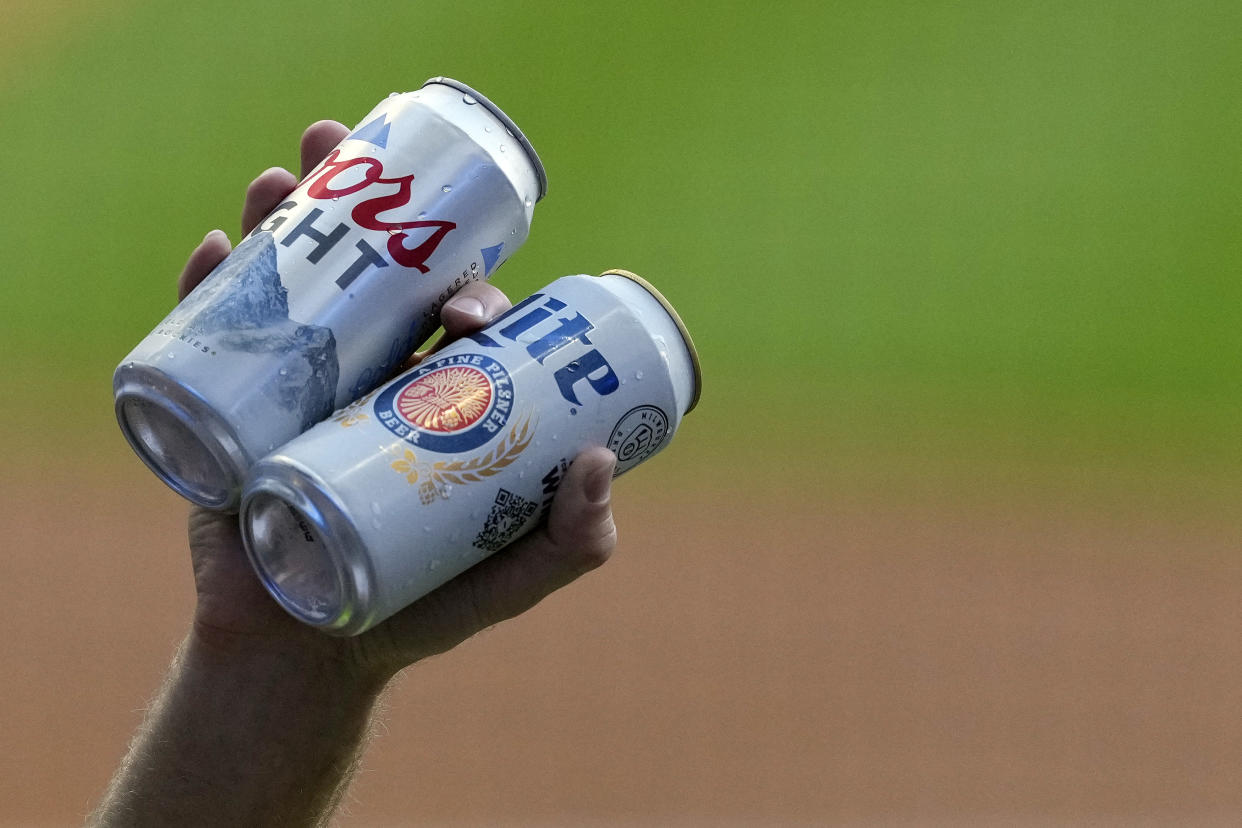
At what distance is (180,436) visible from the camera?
3.01 ft

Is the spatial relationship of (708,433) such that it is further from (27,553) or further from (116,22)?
(116,22)

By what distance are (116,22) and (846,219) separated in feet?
7.26

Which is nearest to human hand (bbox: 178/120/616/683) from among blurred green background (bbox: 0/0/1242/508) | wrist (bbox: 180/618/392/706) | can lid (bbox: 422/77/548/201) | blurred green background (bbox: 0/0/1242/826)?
wrist (bbox: 180/618/392/706)

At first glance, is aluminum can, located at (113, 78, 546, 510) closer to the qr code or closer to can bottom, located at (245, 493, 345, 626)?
can bottom, located at (245, 493, 345, 626)

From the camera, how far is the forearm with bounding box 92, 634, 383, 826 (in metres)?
1.05

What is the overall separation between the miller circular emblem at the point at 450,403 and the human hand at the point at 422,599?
0.16 ft

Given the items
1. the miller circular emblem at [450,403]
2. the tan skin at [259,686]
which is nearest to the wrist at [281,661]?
the tan skin at [259,686]

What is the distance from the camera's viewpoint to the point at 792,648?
294cm

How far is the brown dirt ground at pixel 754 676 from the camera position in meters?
2.69

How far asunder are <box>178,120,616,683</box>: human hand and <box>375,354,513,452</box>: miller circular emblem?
0.05 metres

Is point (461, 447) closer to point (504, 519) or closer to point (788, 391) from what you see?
point (504, 519)

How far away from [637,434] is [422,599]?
240 mm

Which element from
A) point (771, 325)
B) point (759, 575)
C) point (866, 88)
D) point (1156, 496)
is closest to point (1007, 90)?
point (866, 88)

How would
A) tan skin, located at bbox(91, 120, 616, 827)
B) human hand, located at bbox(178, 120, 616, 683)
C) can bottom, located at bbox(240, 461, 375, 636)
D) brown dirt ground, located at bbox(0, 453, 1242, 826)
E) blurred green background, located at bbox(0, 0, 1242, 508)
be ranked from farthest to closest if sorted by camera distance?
1. blurred green background, located at bbox(0, 0, 1242, 508)
2. brown dirt ground, located at bbox(0, 453, 1242, 826)
3. tan skin, located at bbox(91, 120, 616, 827)
4. human hand, located at bbox(178, 120, 616, 683)
5. can bottom, located at bbox(240, 461, 375, 636)
